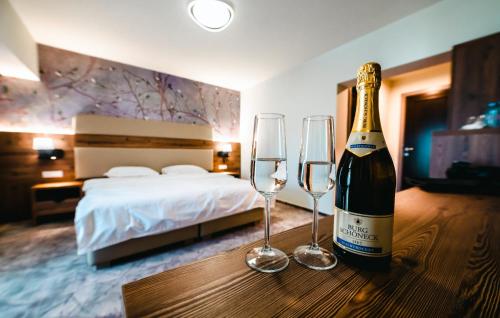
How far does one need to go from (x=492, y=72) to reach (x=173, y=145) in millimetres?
4208

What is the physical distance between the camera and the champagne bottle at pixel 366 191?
1.12ft

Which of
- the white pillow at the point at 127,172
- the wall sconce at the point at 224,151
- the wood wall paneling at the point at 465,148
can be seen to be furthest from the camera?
the wall sconce at the point at 224,151

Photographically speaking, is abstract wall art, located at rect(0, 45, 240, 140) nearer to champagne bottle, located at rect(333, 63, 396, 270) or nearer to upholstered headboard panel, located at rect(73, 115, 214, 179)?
upholstered headboard panel, located at rect(73, 115, 214, 179)

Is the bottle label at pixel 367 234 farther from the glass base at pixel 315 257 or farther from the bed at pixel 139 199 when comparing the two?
the bed at pixel 139 199

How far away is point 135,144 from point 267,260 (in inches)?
149

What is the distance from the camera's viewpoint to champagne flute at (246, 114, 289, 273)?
43cm

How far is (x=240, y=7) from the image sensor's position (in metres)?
2.04

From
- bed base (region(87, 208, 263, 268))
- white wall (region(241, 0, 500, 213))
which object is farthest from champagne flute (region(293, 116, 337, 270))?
white wall (region(241, 0, 500, 213))

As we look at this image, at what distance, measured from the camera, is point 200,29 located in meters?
2.45

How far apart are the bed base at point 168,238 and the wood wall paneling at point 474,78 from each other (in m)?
2.23

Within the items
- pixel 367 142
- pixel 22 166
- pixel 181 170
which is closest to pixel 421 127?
pixel 367 142

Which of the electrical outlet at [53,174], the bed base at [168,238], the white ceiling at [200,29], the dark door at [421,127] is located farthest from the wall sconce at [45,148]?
the dark door at [421,127]

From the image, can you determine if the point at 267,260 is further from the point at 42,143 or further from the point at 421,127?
the point at 421,127

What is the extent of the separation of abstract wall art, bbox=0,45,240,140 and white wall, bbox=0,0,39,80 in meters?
0.18
